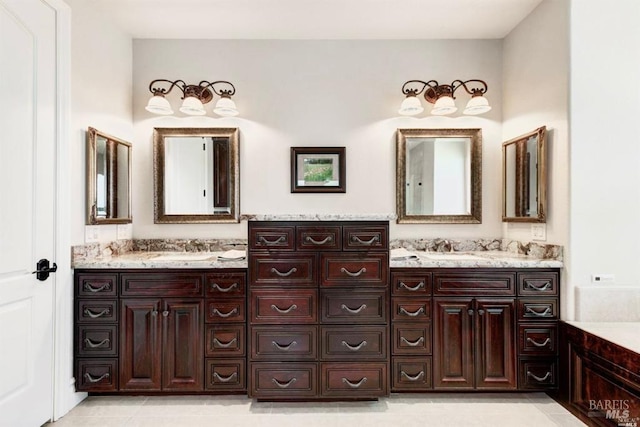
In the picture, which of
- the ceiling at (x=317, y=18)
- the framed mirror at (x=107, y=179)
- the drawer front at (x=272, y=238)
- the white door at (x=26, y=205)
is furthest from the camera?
the ceiling at (x=317, y=18)

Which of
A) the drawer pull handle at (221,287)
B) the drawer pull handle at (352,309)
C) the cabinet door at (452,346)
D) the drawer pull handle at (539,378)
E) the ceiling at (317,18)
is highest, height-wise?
the ceiling at (317,18)

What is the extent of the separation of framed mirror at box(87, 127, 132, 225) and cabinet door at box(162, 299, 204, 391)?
0.86 m

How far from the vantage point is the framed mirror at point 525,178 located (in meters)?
2.61

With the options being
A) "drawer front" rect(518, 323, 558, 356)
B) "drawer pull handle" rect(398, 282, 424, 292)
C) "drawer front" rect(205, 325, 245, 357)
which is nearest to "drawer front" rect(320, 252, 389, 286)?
"drawer pull handle" rect(398, 282, 424, 292)

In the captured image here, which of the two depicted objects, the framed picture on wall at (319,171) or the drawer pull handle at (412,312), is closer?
the drawer pull handle at (412,312)

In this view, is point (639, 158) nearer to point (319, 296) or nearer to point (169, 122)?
point (319, 296)

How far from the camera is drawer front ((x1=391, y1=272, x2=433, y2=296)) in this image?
96.1 inches

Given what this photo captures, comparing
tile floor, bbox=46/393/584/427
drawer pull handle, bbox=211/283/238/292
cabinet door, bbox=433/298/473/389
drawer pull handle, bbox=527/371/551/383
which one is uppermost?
drawer pull handle, bbox=211/283/238/292

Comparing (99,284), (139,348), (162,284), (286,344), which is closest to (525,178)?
(286,344)

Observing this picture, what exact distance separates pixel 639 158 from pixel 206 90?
3.12 metres

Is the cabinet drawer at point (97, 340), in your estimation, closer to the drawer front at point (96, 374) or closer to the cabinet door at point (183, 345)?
the drawer front at point (96, 374)

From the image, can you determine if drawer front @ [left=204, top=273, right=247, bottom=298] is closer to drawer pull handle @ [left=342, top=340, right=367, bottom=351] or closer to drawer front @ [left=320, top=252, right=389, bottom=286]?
drawer front @ [left=320, top=252, right=389, bottom=286]

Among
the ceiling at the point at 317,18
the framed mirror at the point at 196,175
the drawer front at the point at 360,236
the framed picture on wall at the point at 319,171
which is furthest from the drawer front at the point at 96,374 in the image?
the ceiling at the point at 317,18

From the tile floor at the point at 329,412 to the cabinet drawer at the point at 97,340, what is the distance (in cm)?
36
